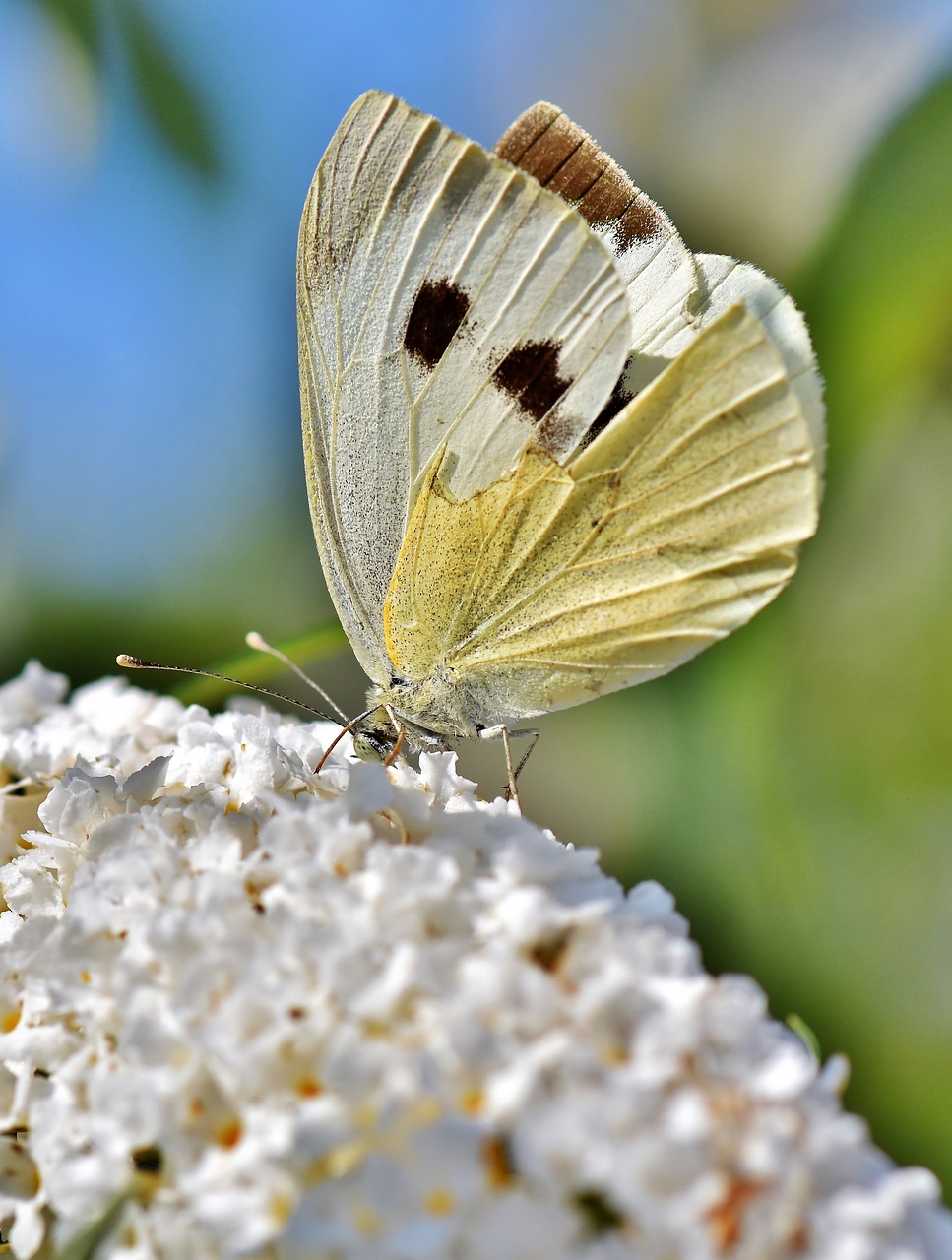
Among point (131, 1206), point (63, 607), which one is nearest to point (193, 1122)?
point (131, 1206)

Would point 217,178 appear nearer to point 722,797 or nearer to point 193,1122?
point 722,797

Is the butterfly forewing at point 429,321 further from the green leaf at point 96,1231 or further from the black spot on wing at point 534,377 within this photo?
the green leaf at point 96,1231

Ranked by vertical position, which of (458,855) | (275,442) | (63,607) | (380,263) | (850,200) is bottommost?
(63,607)

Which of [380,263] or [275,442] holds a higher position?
[380,263]

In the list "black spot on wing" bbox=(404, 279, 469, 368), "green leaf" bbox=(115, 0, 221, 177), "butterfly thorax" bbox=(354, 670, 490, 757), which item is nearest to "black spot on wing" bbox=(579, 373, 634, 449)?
"black spot on wing" bbox=(404, 279, 469, 368)

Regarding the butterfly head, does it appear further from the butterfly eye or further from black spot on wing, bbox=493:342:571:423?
black spot on wing, bbox=493:342:571:423

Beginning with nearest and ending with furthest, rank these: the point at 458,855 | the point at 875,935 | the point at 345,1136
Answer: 1. the point at 345,1136
2. the point at 458,855
3. the point at 875,935

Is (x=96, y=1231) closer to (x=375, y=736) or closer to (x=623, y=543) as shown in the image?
(x=375, y=736)
